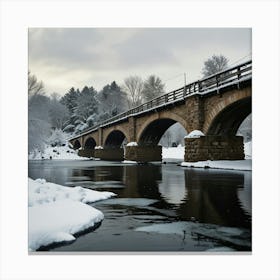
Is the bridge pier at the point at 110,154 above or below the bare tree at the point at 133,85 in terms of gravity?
below

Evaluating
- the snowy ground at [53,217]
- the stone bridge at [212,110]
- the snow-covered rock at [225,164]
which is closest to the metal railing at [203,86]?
the stone bridge at [212,110]

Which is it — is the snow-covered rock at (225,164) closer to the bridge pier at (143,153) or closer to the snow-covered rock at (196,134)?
the snow-covered rock at (196,134)

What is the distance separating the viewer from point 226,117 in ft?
56.5

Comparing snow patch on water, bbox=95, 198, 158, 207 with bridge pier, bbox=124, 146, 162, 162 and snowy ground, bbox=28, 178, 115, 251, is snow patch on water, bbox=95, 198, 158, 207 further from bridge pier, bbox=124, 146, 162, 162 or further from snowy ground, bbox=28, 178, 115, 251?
bridge pier, bbox=124, 146, 162, 162

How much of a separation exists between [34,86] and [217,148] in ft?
42.1

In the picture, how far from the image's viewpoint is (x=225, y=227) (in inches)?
202

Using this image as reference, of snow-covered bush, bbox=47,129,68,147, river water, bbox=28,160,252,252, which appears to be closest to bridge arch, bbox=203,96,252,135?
snow-covered bush, bbox=47,129,68,147

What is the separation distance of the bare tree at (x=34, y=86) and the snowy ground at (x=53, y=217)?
2092 millimetres

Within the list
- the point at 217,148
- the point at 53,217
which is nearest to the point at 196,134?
the point at 217,148

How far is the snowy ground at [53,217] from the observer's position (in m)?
4.62

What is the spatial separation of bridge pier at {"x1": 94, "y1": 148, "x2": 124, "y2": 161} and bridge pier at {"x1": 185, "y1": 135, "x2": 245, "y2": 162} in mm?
23240

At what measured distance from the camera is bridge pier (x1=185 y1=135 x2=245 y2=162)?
17469mm
